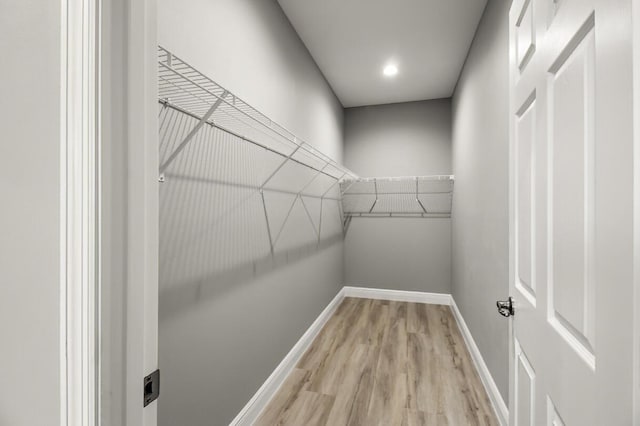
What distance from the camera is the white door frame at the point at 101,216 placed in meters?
0.47

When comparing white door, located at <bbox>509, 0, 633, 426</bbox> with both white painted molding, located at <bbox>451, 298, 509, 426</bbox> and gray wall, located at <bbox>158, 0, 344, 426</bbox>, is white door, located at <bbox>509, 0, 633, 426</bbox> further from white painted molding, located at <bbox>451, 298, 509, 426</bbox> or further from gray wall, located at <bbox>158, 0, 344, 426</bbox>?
gray wall, located at <bbox>158, 0, 344, 426</bbox>

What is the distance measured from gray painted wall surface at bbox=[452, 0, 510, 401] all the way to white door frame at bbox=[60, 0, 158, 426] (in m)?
1.67

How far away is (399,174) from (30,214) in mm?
3658

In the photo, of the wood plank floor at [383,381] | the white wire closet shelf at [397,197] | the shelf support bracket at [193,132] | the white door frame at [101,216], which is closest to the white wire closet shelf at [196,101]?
the shelf support bracket at [193,132]

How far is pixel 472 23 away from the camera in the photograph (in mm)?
2201

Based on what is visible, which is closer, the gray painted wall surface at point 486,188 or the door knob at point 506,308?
the door knob at point 506,308

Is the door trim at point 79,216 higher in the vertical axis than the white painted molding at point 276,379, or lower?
higher

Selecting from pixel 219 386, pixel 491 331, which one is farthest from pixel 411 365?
pixel 219 386

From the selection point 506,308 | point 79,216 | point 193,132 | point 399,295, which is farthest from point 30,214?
point 399,295

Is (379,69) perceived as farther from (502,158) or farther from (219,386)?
(219,386)

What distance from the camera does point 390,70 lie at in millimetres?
2932

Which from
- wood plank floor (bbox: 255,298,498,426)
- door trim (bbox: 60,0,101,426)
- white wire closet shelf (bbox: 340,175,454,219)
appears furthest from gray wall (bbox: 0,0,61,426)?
white wire closet shelf (bbox: 340,175,454,219)

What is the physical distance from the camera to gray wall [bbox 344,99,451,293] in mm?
3607

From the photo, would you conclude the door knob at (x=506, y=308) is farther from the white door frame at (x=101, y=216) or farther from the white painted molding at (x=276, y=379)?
the white painted molding at (x=276, y=379)
